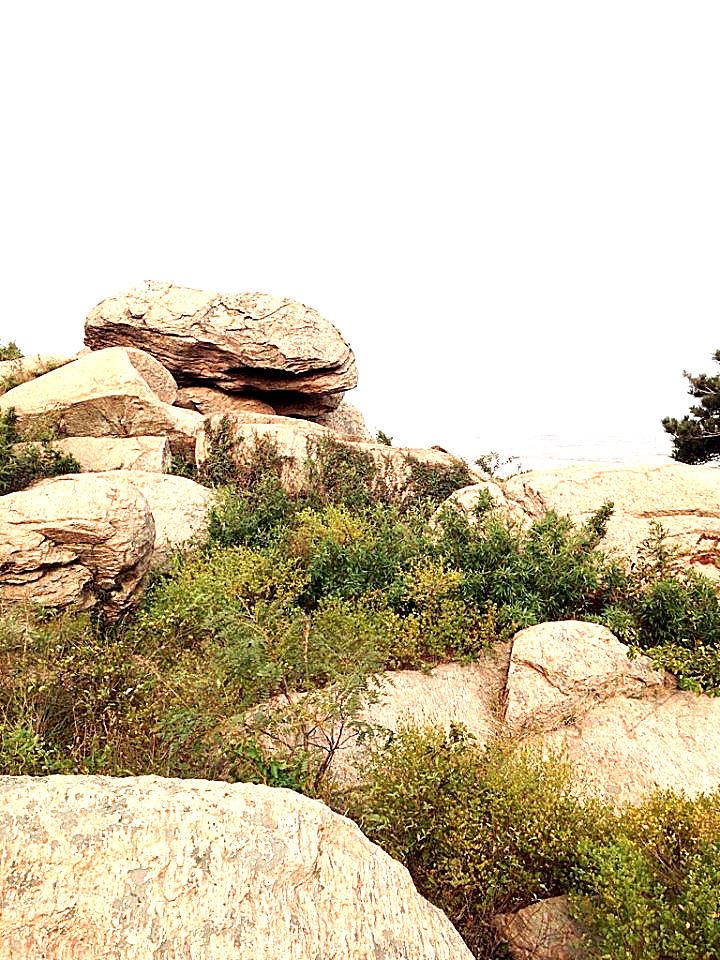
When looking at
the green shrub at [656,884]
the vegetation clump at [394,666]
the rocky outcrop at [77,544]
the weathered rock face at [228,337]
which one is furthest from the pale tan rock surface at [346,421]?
the green shrub at [656,884]

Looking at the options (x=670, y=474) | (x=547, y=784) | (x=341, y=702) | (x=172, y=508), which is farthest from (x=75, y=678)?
(x=670, y=474)

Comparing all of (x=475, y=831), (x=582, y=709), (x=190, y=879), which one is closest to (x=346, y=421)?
(x=582, y=709)

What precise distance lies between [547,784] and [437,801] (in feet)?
2.30

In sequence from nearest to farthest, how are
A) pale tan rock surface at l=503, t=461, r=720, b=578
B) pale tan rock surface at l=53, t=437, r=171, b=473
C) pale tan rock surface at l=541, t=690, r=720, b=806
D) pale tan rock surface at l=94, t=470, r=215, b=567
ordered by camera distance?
1. pale tan rock surface at l=541, t=690, r=720, b=806
2. pale tan rock surface at l=503, t=461, r=720, b=578
3. pale tan rock surface at l=94, t=470, r=215, b=567
4. pale tan rock surface at l=53, t=437, r=171, b=473

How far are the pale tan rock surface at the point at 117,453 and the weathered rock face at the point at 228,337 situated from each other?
3924mm

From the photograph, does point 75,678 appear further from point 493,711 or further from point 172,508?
point 172,508

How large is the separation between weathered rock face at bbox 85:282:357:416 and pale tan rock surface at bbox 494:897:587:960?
12.1 metres

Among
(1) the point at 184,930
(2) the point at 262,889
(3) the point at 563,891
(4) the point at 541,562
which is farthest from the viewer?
(4) the point at 541,562

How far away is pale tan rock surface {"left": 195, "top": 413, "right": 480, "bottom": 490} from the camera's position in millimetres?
11930

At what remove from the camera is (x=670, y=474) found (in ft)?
31.2

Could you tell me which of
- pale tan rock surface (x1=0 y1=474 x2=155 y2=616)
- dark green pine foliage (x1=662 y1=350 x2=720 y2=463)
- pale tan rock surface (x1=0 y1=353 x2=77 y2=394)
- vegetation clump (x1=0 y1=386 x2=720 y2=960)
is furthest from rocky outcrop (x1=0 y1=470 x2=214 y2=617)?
dark green pine foliage (x1=662 y1=350 x2=720 y2=463)

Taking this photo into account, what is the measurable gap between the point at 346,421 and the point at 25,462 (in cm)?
936

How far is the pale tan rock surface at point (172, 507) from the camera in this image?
891cm

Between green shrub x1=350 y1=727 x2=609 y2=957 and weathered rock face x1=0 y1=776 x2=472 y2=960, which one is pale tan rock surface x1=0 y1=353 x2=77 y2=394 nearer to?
green shrub x1=350 y1=727 x2=609 y2=957
